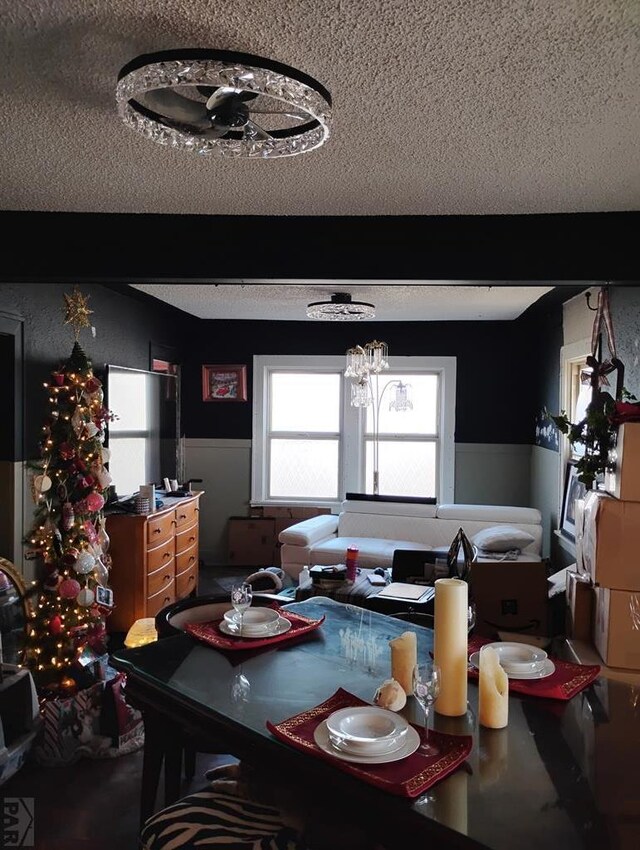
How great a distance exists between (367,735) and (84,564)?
8.29ft

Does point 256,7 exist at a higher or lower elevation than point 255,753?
higher

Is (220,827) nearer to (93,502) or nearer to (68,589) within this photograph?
(68,589)

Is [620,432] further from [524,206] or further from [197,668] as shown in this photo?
[197,668]

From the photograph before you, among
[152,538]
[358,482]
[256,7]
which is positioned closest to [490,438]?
[358,482]

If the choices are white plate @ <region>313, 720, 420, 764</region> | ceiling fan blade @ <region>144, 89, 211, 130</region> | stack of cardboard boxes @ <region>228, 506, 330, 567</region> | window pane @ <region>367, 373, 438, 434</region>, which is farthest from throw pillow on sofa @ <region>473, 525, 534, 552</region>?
ceiling fan blade @ <region>144, 89, 211, 130</region>

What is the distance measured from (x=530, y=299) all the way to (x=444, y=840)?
4.73 m

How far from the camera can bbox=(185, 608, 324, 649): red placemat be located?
216 centimetres

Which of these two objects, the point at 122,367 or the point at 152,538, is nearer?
the point at 152,538

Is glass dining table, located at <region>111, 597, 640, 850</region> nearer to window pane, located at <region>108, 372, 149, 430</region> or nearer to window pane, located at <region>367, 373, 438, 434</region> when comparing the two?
window pane, located at <region>108, 372, 149, 430</region>

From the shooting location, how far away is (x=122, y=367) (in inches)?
203

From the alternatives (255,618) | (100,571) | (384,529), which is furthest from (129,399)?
(255,618)

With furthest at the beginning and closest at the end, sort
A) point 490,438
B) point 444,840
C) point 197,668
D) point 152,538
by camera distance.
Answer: point 490,438 < point 152,538 < point 197,668 < point 444,840

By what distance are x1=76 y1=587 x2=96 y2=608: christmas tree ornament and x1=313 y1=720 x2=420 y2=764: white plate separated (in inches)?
96.9

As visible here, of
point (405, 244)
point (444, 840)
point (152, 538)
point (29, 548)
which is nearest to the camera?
point (444, 840)
